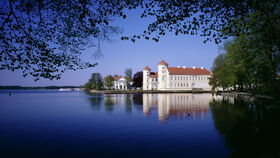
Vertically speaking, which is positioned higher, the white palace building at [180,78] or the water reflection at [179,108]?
the white palace building at [180,78]

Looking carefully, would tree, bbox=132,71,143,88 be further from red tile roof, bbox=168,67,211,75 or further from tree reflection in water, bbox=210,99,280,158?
tree reflection in water, bbox=210,99,280,158

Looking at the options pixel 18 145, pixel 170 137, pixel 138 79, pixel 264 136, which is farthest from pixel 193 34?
pixel 138 79

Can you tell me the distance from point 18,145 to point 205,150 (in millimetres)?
9236

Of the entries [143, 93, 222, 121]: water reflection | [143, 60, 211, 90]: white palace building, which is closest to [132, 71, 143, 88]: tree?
[143, 60, 211, 90]: white palace building

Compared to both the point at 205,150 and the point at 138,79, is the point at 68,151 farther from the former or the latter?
the point at 138,79

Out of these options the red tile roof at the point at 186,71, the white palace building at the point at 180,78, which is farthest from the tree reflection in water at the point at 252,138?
the red tile roof at the point at 186,71

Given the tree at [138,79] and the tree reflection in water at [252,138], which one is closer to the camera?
the tree reflection in water at [252,138]

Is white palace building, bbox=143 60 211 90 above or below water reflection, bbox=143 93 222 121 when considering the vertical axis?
above

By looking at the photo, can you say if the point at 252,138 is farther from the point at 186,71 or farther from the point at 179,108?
the point at 186,71

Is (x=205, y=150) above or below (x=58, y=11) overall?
below

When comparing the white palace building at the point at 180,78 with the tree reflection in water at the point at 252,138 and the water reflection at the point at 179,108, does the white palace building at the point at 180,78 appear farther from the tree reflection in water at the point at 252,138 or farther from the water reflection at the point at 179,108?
the tree reflection in water at the point at 252,138

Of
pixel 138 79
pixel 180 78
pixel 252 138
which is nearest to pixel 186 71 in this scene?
pixel 180 78

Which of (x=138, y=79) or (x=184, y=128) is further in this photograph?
(x=138, y=79)

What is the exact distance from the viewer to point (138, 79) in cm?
11169
